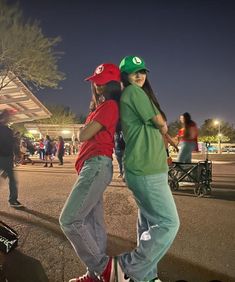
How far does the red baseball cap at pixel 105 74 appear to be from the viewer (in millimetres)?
3033

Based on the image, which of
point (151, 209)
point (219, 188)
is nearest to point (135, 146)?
point (151, 209)

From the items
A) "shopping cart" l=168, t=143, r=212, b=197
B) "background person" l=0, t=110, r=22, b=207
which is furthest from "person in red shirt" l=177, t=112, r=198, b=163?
"background person" l=0, t=110, r=22, b=207

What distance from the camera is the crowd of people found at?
2.84 m

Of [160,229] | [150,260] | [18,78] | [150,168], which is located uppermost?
[18,78]

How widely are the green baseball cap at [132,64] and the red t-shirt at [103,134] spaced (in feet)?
1.12

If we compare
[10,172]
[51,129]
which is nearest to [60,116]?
[51,129]

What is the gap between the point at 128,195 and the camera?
8.23 meters

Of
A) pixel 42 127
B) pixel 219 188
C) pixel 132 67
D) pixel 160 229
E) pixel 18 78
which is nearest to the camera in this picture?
pixel 160 229

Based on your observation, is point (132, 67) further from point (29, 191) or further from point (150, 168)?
point (29, 191)

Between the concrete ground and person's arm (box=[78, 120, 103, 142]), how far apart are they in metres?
1.28

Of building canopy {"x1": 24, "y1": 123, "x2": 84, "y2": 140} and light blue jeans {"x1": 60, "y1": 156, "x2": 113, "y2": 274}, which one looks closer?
light blue jeans {"x1": 60, "y1": 156, "x2": 113, "y2": 274}

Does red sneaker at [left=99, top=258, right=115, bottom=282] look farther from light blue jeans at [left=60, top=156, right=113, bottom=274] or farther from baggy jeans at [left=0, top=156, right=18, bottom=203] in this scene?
baggy jeans at [left=0, top=156, right=18, bottom=203]

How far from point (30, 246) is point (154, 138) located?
2156mm

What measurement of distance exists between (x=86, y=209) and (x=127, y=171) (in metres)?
0.45
